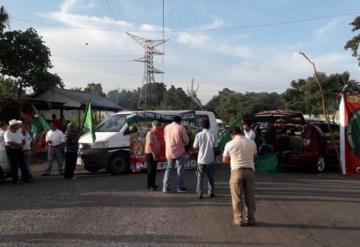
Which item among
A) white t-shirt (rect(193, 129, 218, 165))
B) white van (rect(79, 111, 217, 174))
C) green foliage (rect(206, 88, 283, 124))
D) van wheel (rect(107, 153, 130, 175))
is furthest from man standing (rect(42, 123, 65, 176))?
green foliage (rect(206, 88, 283, 124))

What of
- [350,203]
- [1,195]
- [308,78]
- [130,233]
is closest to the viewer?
[130,233]

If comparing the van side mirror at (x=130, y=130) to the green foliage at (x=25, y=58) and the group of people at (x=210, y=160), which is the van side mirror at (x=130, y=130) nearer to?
the group of people at (x=210, y=160)

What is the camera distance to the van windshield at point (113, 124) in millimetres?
16953

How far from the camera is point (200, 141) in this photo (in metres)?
11.5

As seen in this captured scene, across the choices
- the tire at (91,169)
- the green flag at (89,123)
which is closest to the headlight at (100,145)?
the green flag at (89,123)

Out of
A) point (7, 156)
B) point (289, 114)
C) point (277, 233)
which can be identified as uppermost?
point (289, 114)

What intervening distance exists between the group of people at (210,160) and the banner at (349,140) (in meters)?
6.07

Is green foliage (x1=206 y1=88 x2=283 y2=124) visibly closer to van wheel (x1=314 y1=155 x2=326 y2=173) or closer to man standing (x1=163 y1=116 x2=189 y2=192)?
van wheel (x1=314 y1=155 x2=326 y2=173)

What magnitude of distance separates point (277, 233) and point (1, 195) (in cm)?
660

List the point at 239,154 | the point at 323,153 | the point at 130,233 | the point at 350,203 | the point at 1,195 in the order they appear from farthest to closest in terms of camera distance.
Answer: the point at 323,153 → the point at 1,195 → the point at 350,203 → the point at 239,154 → the point at 130,233

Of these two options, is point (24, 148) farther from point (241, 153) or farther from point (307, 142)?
point (307, 142)

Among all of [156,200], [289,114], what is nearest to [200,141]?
[156,200]

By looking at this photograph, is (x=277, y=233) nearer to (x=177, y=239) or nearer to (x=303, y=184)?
(x=177, y=239)

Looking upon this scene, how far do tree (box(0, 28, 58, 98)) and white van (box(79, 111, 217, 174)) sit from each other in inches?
675
